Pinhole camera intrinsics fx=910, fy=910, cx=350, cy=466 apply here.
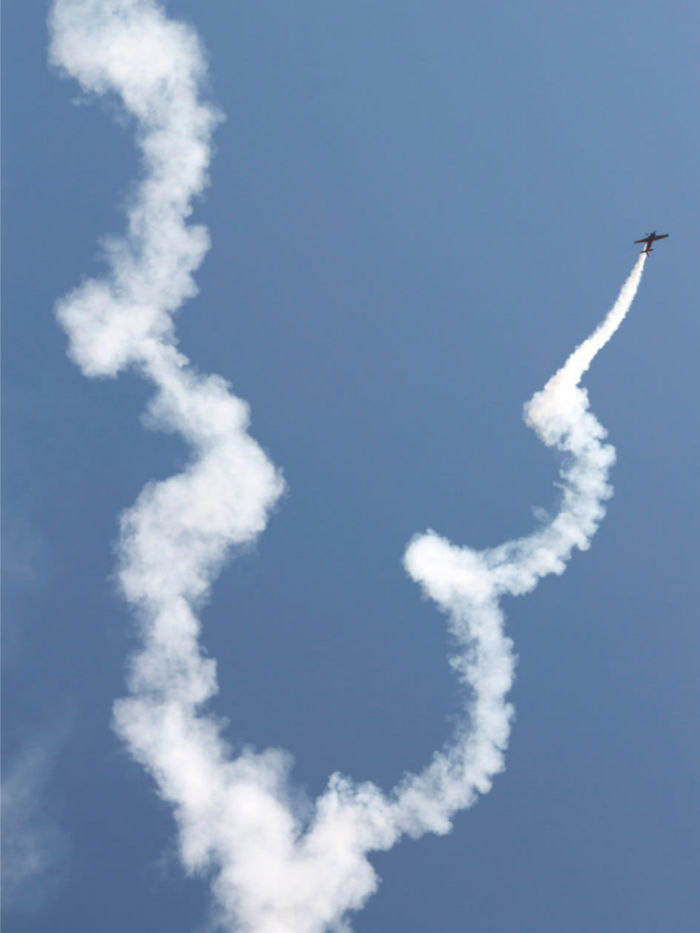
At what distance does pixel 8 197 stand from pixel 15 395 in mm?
13860

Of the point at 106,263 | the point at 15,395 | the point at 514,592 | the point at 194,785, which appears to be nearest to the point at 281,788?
the point at 194,785

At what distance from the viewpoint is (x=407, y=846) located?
64.9 metres

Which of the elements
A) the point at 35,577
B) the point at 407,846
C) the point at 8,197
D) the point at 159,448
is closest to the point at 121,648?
the point at 35,577

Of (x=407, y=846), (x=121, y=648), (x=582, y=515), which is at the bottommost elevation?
(x=407, y=846)

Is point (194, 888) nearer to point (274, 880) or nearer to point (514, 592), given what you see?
point (274, 880)

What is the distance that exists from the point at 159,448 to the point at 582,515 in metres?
30.6

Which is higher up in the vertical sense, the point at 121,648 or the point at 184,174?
the point at 184,174

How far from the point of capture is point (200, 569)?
64062 mm

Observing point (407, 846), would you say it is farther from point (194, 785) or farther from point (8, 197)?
point (8, 197)

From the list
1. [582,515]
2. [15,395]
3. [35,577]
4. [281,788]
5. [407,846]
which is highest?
[15,395]

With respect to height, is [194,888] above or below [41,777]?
below

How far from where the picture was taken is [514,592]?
65.5 metres

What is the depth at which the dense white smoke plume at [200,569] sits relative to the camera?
63219 mm

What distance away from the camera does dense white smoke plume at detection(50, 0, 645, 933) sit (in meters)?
63.2
